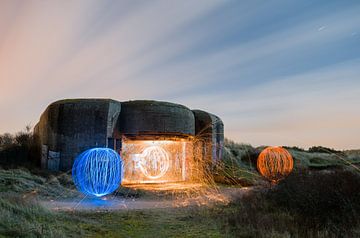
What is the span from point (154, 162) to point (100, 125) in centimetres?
656

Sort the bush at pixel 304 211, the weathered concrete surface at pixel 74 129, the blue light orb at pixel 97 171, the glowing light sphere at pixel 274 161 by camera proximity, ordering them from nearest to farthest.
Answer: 1. the bush at pixel 304 211
2. the blue light orb at pixel 97 171
3. the weathered concrete surface at pixel 74 129
4. the glowing light sphere at pixel 274 161

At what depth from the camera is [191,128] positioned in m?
15.3

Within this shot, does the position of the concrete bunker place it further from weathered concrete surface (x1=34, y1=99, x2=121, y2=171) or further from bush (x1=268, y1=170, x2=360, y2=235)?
bush (x1=268, y1=170, x2=360, y2=235)

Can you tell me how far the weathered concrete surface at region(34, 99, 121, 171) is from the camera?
12.8 meters

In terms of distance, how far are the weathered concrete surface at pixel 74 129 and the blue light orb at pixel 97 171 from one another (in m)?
2.46

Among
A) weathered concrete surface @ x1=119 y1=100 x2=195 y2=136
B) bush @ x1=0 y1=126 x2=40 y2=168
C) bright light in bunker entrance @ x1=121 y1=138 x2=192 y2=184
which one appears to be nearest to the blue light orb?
weathered concrete surface @ x1=119 y1=100 x2=195 y2=136

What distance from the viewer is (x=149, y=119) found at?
1388 centimetres

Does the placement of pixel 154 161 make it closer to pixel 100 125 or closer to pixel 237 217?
pixel 100 125

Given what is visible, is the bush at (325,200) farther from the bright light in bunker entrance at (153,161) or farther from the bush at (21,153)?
the bright light in bunker entrance at (153,161)

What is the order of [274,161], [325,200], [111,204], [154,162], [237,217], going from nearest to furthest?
1. [325,200]
2. [237,217]
3. [111,204]
4. [274,161]
5. [154,162]

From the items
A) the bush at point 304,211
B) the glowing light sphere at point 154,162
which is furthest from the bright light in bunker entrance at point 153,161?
the bush at point 304,211

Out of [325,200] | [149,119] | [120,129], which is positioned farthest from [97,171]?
[325,200]

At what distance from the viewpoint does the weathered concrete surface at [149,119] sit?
45.3 ft

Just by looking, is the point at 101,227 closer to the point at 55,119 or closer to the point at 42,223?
the point at 42,223
